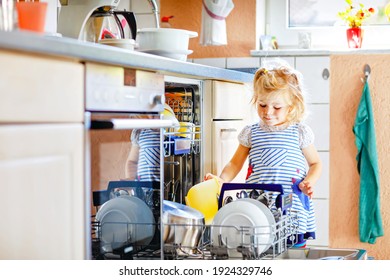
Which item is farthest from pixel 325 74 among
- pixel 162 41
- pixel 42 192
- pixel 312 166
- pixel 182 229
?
pixel 42 192

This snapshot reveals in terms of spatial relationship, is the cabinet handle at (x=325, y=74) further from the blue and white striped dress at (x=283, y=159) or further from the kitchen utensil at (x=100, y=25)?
the kitchen utensil at (x=100, y=25)

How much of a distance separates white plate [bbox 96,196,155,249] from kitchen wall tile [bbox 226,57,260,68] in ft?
5.07

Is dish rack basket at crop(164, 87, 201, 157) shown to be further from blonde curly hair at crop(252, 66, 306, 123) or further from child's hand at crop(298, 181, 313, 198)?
child's hand at crop(298, 181, 313, 198)

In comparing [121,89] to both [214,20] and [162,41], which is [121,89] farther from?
[214,20]

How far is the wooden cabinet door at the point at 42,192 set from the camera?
136 centimetres

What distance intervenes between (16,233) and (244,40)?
2217 mm

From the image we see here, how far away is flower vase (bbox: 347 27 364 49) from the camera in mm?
3354

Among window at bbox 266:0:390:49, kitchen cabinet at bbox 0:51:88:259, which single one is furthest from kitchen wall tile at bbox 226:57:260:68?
kitchen cabinet at bbox 0:51:88:259

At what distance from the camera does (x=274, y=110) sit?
261cm

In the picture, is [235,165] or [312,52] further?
[312,52]

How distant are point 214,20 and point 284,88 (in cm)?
77
